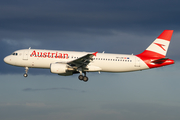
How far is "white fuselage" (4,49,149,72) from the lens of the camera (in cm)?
5275

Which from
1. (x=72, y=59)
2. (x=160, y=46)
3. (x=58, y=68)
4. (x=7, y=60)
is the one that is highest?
(x=160, y=46)

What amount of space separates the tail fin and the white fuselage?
335 centimetres

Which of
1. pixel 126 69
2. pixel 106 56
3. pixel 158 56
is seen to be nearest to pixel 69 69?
pixel 106 56

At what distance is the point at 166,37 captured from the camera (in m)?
56.9

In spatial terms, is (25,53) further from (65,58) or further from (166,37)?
(166,37)

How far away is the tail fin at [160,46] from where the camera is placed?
184ft

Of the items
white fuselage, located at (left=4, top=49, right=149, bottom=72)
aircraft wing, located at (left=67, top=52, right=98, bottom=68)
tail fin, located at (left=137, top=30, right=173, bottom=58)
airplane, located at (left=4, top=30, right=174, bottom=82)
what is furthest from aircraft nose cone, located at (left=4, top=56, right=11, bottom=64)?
tail fin, located at (left=137, top=30, right=173, bottom=58)

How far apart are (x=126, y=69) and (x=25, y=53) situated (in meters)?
18.2

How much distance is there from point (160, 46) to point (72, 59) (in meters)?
16.8

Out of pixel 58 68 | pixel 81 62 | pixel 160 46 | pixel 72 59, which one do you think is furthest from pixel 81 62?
pixel 160 46

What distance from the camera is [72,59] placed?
5284cm

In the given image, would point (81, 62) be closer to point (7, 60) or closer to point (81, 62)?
point (81, 62)

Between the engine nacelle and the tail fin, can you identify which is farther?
the tail fin

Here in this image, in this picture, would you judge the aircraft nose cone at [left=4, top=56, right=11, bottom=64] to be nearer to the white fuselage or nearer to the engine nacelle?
the white fuselage
